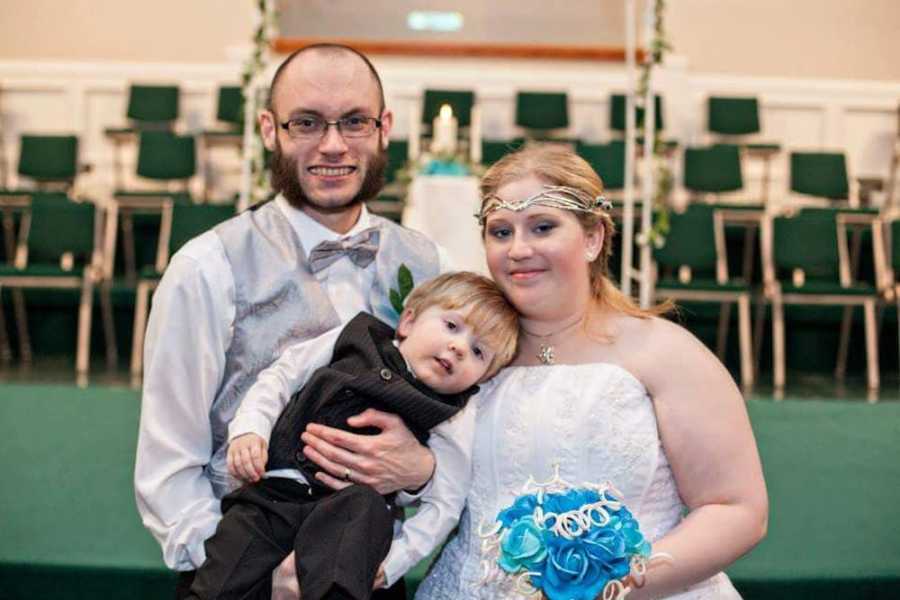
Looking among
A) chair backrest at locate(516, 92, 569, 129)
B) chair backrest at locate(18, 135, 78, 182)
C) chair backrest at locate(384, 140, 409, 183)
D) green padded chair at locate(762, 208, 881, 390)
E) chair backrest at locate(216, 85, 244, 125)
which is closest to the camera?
green padded chair at locate(762, 208, 881, 390)

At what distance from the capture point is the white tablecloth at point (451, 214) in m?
5.93

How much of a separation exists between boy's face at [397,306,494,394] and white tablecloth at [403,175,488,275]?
3827 millimetres

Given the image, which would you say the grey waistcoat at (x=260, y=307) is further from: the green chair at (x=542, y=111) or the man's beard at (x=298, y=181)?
the green chair at (x=542, y=111)

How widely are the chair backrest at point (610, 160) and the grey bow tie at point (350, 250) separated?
20.4 ft

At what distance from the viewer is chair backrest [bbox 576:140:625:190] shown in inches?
324

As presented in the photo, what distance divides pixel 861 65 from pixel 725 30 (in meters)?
1.57

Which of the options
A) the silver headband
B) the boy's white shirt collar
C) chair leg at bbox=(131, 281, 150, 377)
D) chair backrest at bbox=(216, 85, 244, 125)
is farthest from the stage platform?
chair backrest at bbox=(216, 85, 244, 125)

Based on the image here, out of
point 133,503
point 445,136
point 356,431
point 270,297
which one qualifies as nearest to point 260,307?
point 270,297

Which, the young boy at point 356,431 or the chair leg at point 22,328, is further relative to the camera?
the chair leg at point 22,328

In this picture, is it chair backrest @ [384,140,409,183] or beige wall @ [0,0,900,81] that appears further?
beige wall @ [0,0,900,81]

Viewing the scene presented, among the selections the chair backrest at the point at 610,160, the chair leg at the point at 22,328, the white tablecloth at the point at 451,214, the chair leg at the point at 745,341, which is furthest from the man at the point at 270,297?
the chair backrest at the point at 610,160

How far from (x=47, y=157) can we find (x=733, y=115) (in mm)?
6021

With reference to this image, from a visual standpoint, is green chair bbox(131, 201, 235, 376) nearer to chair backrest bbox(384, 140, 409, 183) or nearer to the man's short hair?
chair backrest bbox(384, 140, 409, 183)

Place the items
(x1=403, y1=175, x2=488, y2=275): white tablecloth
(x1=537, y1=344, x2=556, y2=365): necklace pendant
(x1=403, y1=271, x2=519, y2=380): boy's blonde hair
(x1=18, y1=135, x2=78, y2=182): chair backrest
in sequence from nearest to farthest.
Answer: (x1=403, y1=271, x2=519, y2=380): boy's blonde hair
(x1=537, y1=344, x2=556, y2=365): necklace pendant
(x1=403, y1=175, x2=488, y2=275): white tablecloth
(x1=18, y1=135, x2=78, y2=182): chair backrest
